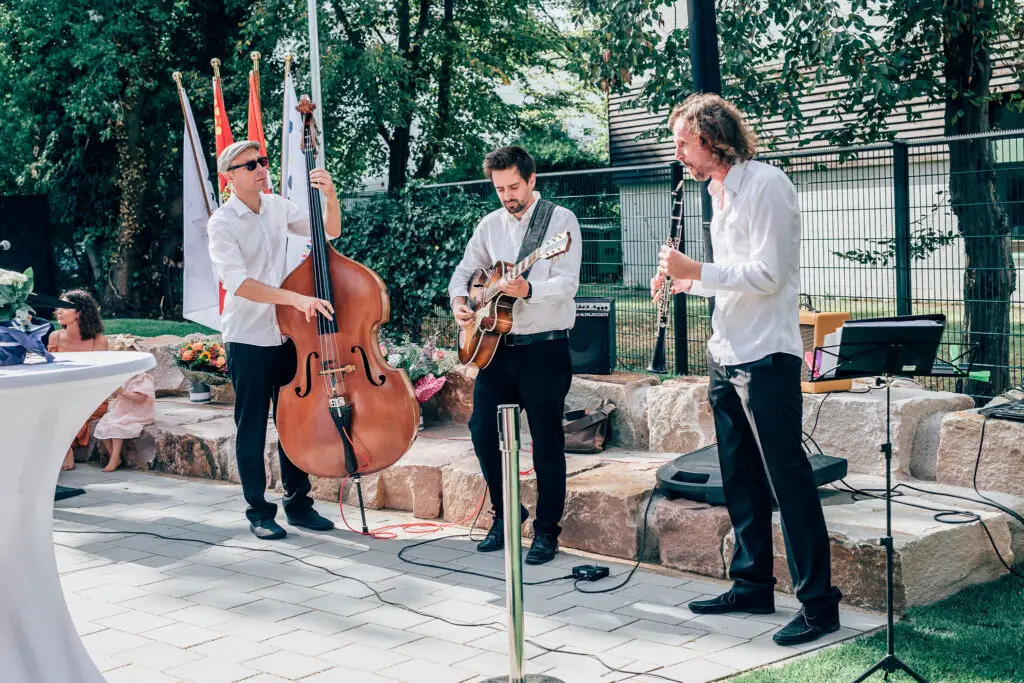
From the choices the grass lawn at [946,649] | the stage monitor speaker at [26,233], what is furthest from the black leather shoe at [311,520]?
the stage monitor speaker at [26,233]

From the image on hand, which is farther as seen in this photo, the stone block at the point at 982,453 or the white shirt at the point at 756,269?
the stone block at the point at 982,453

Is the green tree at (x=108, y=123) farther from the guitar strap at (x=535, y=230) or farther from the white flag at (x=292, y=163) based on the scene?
the guitar strap at (x=535, y=230)

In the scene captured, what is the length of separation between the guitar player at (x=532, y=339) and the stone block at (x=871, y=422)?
145cm

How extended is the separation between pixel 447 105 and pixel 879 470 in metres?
11.5

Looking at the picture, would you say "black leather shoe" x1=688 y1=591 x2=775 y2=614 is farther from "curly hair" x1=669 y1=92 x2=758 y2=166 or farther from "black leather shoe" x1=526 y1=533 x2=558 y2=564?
"curly hair" x1=669 y1=92 x2=758 y2=166

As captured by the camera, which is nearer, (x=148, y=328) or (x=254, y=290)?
(x=254, y=290)

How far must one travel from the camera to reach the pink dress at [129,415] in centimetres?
798

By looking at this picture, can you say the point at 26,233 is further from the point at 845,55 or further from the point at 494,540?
the point at 845,55

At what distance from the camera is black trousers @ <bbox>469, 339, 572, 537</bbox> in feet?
16.9

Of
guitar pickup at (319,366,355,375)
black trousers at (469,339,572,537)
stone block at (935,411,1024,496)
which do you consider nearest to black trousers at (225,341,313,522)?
guitar pickup at (319,366,355,375)

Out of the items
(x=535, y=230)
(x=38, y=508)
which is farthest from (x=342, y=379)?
(x=38, y=508)

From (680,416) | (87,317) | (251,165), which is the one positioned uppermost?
(251,165)

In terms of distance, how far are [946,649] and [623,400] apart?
3.09m

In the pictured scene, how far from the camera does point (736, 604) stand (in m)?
4.43
